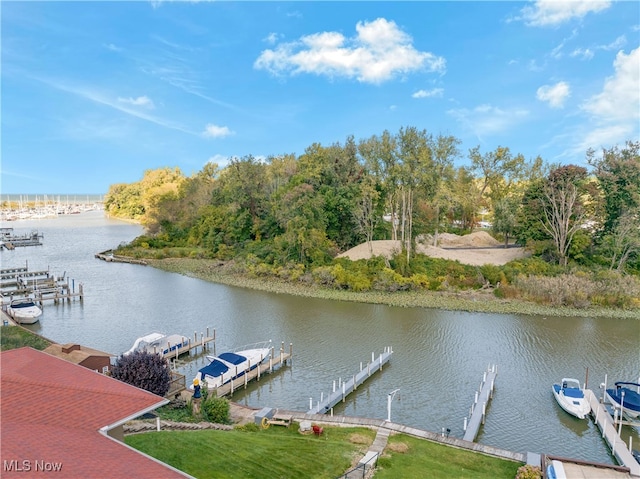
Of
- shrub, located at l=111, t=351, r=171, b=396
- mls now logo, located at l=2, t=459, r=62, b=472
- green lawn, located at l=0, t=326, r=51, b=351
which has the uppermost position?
mls now logo, located at l=2, t=459, r=62, b=472

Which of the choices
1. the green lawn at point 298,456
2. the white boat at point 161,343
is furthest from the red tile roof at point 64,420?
the white boat at point 161,343

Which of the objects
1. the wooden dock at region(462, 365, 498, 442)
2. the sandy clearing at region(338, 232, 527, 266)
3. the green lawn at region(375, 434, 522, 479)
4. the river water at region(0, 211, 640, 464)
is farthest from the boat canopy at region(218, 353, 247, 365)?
the sandy clearing at region(338, 232, 527, 266)

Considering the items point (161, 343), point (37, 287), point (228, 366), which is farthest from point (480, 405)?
point (37, 287)

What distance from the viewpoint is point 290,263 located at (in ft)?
139

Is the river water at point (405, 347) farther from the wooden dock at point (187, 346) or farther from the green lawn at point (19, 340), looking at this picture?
the green lawn at point (19, 340)

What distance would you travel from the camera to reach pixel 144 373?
15500 mm

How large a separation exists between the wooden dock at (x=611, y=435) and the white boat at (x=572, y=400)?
36 cm

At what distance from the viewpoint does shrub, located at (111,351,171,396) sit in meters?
15.3

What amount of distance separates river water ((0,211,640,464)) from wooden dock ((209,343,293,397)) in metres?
0.40

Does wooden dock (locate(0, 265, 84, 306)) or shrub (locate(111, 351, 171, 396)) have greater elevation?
shrub (locate(111, 351, 171, 396))

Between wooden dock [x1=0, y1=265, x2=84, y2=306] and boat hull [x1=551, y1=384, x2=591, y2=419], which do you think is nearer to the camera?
boat hull [x1=551, y1=384, x2=591, y2=419]

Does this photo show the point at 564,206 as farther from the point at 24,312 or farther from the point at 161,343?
the point at 24,312

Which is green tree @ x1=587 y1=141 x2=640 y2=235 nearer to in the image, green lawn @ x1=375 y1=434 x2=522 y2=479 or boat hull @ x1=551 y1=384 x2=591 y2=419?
boat hull @ x1=551 y1=384 x2=591 y2=419

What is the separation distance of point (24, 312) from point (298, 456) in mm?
25906
